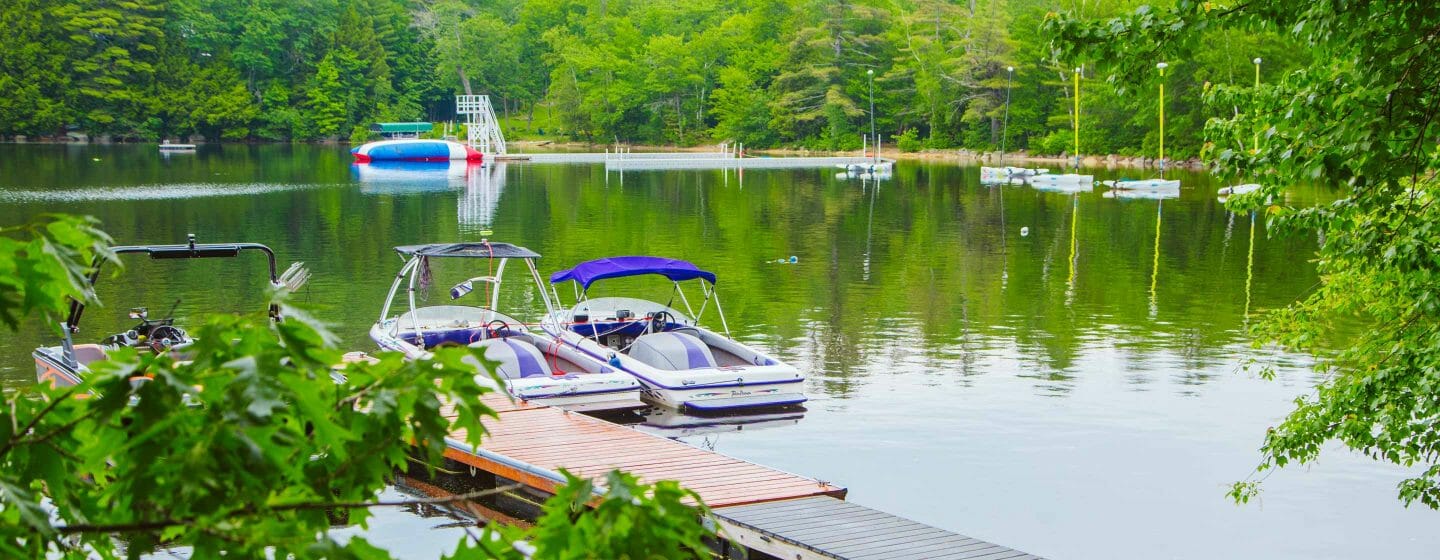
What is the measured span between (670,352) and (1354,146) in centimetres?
1086

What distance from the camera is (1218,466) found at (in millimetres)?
14898

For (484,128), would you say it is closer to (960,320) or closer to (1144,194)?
(1144,194)

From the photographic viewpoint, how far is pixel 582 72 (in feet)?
379

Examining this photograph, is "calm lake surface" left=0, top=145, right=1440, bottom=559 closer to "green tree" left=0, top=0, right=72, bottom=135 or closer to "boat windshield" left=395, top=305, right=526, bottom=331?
"boat windshield" left=395, top=305, right=526, bottom=331

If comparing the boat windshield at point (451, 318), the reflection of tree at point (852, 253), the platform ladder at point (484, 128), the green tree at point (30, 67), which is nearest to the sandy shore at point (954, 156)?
the reflection of tree at point (852, 253)

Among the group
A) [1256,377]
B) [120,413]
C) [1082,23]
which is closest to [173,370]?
[120,413]

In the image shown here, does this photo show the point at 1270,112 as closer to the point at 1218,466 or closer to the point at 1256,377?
the point at 1218,466

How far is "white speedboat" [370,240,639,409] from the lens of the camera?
15.9 meters

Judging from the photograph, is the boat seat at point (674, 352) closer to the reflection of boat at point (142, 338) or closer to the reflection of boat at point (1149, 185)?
the reflection of boat at point (142, 338)

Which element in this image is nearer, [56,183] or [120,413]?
[120,413]

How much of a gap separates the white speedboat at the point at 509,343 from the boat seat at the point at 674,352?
0.62 m

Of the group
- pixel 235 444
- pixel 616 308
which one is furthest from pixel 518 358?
pixel 235 444

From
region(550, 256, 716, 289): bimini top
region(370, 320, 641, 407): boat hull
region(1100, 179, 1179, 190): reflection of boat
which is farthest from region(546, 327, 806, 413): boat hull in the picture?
region(1100, 179, 1179, 190): reflection of boat

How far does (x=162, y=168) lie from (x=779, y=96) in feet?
162
